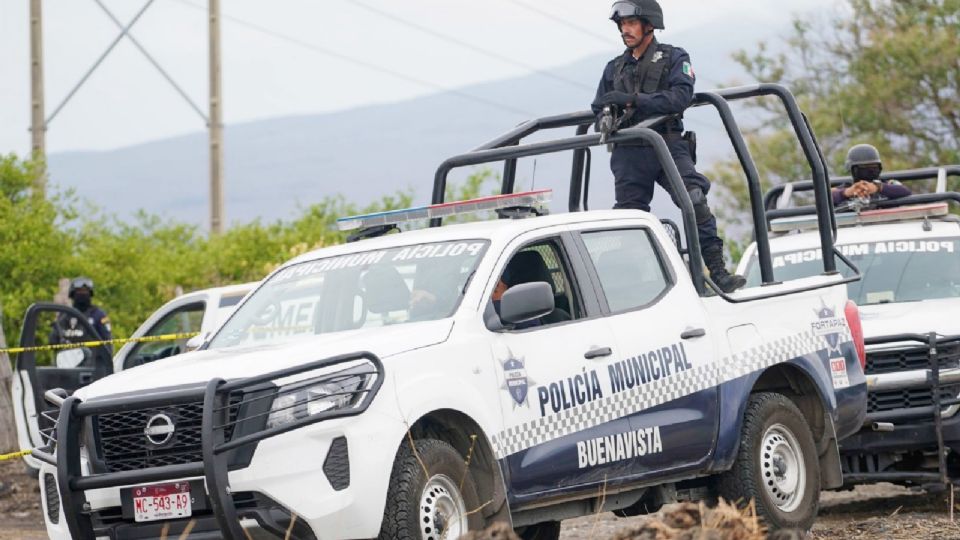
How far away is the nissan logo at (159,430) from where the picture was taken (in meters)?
7.46

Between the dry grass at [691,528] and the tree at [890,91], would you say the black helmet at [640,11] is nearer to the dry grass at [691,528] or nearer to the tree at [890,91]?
the dry grass at [691,528]

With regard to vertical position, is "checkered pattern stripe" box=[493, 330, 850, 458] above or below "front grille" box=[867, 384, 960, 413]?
above

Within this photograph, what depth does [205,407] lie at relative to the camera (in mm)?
Result: 7164

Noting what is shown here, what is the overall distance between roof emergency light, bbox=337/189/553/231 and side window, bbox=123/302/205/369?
19.3ft

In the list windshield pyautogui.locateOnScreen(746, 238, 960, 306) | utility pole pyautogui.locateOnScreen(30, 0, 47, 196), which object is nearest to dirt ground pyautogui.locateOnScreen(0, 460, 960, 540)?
windshield pyautogui.locateOnScreen(746, 238, 960, 306)

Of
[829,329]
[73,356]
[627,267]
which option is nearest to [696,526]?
[627,267]

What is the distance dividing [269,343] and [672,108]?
3.10m

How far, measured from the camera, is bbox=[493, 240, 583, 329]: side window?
8.85m

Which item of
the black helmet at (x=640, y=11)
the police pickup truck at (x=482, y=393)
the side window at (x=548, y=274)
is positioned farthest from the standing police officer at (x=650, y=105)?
the side window at (x=548, y=274)

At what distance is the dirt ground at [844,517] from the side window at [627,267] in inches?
47.4

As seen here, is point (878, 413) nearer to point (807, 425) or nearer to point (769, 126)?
point (807, 425)

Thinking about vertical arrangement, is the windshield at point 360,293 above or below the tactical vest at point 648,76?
below

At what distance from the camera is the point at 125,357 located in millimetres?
15227

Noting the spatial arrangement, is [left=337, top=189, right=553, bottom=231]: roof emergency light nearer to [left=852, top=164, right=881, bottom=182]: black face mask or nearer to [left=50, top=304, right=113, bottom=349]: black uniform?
[left=852, top=164, right=881, bottom=182]: black face mask
